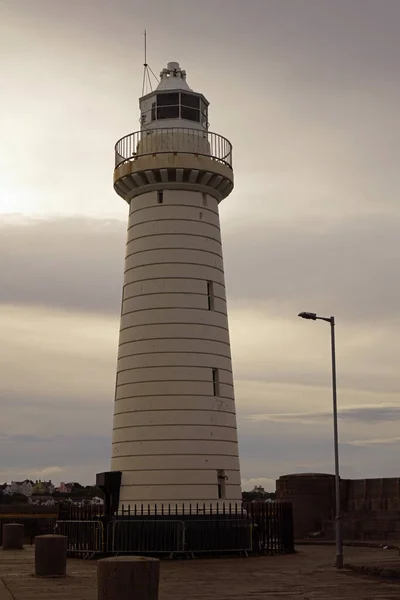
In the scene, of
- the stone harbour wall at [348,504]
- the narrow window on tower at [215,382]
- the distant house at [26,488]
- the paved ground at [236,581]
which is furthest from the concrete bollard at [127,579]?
the distant house at [26,488]

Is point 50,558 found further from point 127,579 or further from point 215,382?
point 215,382

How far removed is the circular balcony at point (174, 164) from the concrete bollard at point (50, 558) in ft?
44.4

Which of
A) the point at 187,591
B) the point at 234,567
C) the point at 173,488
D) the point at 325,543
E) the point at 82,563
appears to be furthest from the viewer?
the point at 325,543

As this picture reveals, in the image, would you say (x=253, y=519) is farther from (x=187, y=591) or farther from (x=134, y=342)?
(x=187, y=591)

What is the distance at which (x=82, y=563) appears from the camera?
27219 millimetres

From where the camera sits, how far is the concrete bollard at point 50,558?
74.6 feet

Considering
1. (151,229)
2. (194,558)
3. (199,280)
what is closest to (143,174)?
(151,229)

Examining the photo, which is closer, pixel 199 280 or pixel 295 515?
pixel 199 280

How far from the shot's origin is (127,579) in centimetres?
1504

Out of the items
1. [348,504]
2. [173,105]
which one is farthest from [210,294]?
[348,504]

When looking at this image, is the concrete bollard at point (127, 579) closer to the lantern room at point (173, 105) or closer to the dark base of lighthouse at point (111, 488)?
the dark base of lighthouse at point (111, 488)

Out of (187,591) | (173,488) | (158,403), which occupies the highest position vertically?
(158,403)

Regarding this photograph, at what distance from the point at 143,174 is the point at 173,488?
35.4 feet

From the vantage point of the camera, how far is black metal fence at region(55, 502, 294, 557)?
28.2 m
